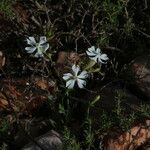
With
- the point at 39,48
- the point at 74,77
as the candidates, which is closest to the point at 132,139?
the point at 74,77

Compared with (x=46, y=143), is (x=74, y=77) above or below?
above

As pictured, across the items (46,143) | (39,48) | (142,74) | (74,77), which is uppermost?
(39,48)

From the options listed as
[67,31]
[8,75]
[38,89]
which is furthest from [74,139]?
[67,31]

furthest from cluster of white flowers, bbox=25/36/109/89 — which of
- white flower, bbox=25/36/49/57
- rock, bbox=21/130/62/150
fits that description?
rock, bbox=21/130/62/150

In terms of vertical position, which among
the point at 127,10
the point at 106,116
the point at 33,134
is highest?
the point at 127,10

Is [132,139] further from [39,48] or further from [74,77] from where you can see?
[39,48]

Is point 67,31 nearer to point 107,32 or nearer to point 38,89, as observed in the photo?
point 107,32

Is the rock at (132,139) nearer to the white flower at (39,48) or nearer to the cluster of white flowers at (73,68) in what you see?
the cluster of white flowers at (73,68)
